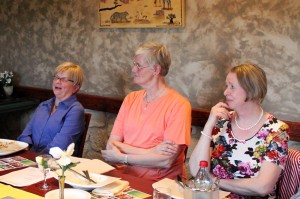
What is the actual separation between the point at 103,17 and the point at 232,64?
1249 millimetres

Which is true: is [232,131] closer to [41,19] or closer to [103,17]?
[103,17]

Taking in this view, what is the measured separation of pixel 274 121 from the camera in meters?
2.06

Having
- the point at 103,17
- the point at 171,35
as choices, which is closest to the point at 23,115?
the point at 103,17

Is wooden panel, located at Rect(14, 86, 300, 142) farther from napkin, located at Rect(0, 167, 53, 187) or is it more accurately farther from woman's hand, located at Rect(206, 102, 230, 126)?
napkin, located at Rect(0, 167, 53, 187)

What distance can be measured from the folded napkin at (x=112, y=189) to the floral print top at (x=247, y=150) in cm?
57

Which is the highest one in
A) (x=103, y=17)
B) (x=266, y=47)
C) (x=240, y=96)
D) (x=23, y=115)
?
(x=103, y=17)

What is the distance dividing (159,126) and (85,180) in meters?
0.72

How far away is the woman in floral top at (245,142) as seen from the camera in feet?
6.47

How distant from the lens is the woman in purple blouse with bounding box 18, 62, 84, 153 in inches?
104

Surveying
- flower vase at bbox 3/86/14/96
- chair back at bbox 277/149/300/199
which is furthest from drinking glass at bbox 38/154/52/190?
flower vase at bbox 3/86/14/96

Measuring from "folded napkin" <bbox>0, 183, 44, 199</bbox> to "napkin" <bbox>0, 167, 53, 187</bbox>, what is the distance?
54 mm

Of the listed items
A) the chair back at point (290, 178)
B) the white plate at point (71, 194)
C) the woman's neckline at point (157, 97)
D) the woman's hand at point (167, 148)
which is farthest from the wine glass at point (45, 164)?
the chair back at point (290, 178)

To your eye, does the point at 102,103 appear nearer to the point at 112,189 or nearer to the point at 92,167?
the point at 92,167

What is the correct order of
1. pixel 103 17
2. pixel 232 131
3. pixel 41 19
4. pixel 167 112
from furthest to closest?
pixel 41 19 → pixel 103 17 → pixel 167 112 → pixel 232 131
